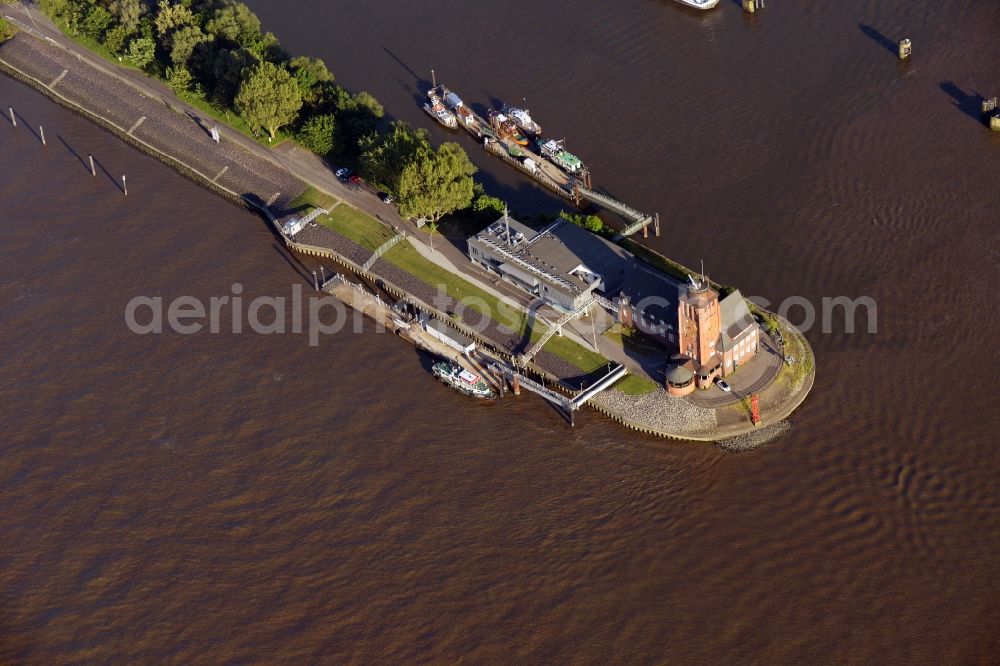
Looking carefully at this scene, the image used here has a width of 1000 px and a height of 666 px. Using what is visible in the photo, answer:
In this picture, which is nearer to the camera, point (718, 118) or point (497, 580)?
point (497, 580)

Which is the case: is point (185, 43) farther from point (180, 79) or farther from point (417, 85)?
point (417, 85)

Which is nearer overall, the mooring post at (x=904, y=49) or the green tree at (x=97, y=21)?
the mooring post at (x=904, y=49)

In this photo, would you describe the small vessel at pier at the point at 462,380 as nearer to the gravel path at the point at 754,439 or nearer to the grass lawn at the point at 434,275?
the grass lawn at the point at 434,275

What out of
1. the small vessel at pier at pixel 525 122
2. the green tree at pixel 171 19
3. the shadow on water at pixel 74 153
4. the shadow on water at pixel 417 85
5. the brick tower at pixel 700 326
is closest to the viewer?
the brick tower at pixel 700 326

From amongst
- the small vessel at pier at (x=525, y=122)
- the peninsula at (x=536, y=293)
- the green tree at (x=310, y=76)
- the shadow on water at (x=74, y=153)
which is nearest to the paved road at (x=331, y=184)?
the peninsula at (x=536, y=293)

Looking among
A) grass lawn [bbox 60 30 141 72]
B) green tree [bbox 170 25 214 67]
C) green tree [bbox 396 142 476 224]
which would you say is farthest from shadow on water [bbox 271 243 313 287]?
grass lawn [bbox 60 30 141 72]

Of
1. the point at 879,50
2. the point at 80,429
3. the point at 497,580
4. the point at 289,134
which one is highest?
the point at 879,50

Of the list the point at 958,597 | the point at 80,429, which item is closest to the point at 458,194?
the point at 80,429

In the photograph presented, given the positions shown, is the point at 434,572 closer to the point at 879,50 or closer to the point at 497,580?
the point at 497,580
